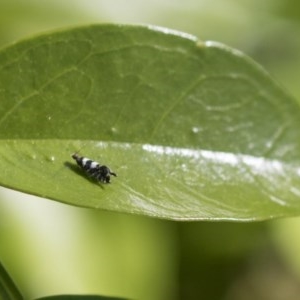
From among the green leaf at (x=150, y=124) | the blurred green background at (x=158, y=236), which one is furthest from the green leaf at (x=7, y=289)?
the blurred green background at (x=158, y=236)

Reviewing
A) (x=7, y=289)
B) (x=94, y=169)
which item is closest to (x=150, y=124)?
(x=94, y=169)

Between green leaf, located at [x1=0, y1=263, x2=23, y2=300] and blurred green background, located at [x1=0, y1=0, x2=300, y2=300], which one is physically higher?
blurred green background, located at [x1=0, y1=0, x2=300, y2=300]

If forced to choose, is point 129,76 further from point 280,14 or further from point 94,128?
point 280,14

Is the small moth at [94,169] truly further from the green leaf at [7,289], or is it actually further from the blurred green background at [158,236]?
the blurred green background at [158,236]

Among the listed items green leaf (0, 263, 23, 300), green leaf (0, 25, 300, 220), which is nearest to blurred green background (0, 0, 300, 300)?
green leaf (0, 25, 300, 220)

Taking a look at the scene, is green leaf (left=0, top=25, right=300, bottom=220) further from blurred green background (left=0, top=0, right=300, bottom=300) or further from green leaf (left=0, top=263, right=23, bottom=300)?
blurred green background (left=0, top=0, right=300, bottom=300)

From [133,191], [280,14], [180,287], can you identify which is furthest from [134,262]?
[133,191]
